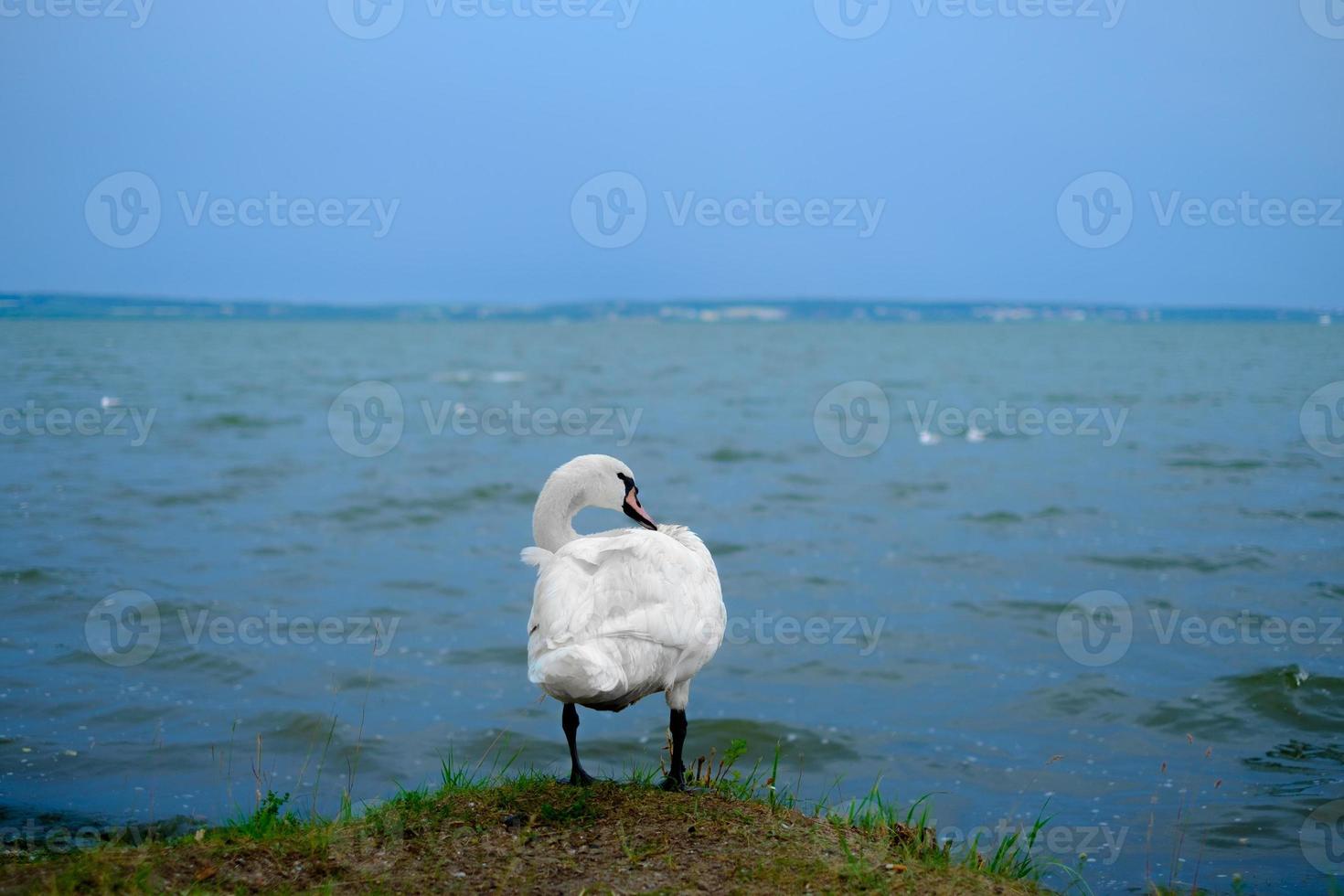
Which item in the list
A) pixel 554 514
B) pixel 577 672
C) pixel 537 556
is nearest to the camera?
pixel 577 672

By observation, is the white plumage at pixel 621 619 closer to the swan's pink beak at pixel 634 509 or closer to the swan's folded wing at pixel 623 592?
the swan's folded wing at pixel 623 592

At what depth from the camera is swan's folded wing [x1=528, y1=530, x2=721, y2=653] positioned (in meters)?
5.12

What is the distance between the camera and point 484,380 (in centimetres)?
5047

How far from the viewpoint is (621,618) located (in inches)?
203

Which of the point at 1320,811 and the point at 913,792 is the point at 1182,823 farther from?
the point at 913,792

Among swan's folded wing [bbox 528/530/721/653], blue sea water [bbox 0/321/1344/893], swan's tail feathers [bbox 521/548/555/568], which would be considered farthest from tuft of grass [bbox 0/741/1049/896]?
blue sea water [bbox 0/321/1344/893]

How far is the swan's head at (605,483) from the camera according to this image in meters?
6.28

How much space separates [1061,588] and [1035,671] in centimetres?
310

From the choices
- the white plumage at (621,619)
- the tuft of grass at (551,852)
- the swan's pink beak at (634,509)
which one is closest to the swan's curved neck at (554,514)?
the swan's pink beak at (634,509)

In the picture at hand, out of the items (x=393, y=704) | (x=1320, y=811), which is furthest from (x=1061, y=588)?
(x=393, y=704)

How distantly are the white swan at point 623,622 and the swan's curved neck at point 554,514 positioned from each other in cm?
18

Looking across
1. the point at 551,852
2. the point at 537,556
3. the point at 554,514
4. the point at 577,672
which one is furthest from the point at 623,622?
the point at 554,514

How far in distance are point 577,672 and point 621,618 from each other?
1.56 feet

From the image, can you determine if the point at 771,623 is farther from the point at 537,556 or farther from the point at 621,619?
the point at 621,619
